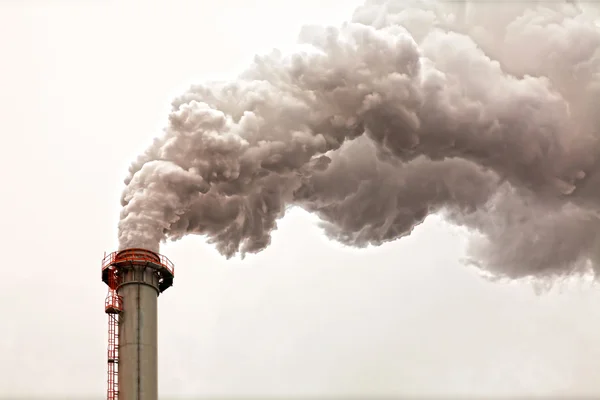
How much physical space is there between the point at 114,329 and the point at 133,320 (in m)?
1.48

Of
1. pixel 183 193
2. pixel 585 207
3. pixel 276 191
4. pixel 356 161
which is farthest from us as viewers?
pixel 585 207

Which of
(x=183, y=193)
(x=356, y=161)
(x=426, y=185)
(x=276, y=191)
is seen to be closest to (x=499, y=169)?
(x=426, y=185)

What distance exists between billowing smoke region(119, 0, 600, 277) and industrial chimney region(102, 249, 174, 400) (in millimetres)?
1632

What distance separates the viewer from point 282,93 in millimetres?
66875

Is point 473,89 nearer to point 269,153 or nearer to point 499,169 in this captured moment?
point 499,169

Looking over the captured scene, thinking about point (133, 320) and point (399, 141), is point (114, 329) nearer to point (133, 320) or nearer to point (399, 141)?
point (133, 320)

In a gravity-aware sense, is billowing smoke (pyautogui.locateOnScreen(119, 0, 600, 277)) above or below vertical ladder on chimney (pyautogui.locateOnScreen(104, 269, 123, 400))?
above

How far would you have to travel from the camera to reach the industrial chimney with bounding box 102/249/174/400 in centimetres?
5878

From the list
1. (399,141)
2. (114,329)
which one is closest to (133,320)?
(114,329)

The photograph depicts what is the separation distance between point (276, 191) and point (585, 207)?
979 inches

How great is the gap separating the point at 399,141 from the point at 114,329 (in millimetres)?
21622

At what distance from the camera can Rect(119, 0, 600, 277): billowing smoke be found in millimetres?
65125

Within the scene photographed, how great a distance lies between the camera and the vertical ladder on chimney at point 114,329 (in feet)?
194

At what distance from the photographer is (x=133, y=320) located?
5988 cm
